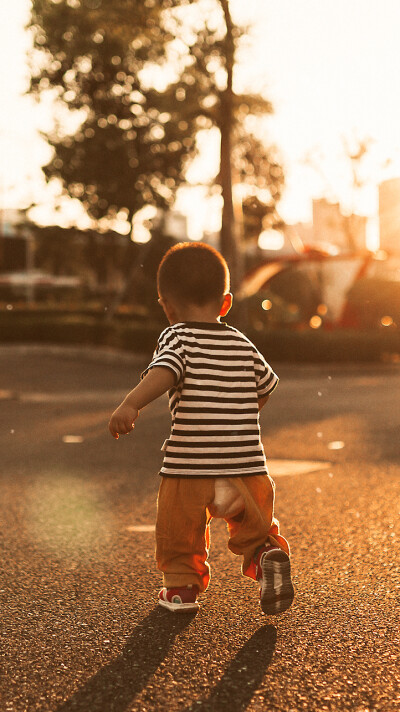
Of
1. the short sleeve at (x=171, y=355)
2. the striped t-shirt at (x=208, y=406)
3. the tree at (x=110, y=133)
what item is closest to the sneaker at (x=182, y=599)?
the striped t-shirt at (x=208, y=406)

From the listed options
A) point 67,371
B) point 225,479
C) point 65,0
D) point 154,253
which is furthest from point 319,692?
point 154,253

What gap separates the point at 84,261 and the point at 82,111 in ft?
49.7

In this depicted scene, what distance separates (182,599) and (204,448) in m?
0.53

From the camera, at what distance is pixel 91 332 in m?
22.3

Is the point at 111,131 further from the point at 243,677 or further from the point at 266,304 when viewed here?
the point at 243,677

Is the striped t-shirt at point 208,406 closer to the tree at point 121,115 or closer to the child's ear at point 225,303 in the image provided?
→ the child's ear at point 225,303

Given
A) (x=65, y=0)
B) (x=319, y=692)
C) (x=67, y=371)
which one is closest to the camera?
(x=319, y=692)

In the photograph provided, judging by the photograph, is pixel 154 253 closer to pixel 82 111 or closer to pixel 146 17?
pixel 82 111

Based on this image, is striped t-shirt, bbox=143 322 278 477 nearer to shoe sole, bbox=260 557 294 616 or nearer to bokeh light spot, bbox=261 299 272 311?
shoe sole, bbox=260 557 294 616

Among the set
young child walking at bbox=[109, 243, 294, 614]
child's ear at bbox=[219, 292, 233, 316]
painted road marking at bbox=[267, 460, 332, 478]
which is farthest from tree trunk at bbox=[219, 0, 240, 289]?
young child walking at bbox=[109, 243, 294, 614]

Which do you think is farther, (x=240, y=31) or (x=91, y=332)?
(x=91, y=332)

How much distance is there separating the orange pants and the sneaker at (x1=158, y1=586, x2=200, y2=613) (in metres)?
0.02

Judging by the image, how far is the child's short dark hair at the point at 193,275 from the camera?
11.2 ft

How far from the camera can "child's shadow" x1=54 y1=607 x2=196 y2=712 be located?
8.35 feet
